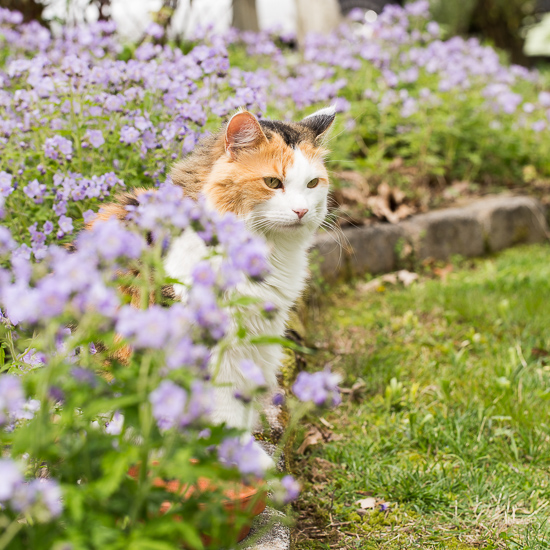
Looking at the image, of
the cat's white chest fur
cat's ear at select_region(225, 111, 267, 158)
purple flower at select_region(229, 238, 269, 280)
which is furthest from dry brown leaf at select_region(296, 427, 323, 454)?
purple flower at select_region(229, 238, 269, 280)

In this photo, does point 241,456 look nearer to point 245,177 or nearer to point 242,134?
point 245,177

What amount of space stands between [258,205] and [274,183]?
0.12 m

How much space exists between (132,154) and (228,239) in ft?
6.03

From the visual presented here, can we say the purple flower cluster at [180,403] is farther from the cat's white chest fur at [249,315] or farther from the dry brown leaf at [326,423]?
the dry brown leaf at [326,423]

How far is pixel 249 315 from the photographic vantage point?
6.64 ft

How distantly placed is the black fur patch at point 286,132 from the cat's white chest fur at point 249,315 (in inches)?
15.3

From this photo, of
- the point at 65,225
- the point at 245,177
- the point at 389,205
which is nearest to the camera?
the point at 245,177

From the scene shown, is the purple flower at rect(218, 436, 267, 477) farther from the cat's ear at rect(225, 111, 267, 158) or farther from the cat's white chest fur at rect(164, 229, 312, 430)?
the cat's ear at rect(225, 111, 267, 158)

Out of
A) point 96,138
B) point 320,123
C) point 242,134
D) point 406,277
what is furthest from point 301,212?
point 406,277

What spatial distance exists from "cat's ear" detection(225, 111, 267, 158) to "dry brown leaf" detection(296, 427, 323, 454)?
1.28 m

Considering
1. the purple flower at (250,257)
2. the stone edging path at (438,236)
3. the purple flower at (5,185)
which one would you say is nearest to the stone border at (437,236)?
the stone edging path at (438,236)

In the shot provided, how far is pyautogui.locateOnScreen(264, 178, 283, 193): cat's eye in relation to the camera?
221 cm

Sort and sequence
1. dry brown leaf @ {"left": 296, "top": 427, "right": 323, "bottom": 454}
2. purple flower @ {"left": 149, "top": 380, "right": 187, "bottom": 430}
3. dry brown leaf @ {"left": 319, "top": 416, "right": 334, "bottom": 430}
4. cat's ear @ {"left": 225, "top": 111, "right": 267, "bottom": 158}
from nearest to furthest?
purple flower @ {"left": 149, "top": 380, "right": 187, "bottom": 430}, cat's ear @ {"left": 225, "top": 111, "right": 267, "bottom": 158}, dry brown leaf @ {"left": 296, "top": 427, "right": 323, "bottom": 454}, dry brown leaf @ {"left": 319, "top": 416, "right": 334, "bottom": 430}

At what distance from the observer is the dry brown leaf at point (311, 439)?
8.22 feet
